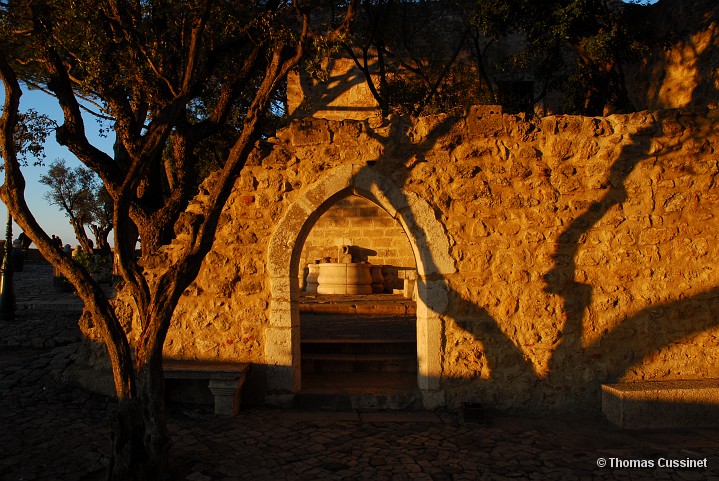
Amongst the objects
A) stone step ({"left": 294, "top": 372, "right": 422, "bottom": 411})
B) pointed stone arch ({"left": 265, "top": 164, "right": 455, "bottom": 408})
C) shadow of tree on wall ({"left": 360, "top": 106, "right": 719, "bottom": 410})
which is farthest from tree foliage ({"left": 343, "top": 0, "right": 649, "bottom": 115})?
stone step ({"left": 294, "top": 372, "right": 422, "bottom": 411})

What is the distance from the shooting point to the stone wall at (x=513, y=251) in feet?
16.6

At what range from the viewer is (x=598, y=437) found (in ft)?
14.7

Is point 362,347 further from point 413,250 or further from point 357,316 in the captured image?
point 357,316

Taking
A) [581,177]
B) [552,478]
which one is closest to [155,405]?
[552,478]

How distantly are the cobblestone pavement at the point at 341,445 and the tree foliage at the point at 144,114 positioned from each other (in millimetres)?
592

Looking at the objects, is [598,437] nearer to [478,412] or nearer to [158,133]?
[478,412]

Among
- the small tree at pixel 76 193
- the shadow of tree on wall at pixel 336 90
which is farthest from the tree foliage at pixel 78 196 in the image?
the shadow of tree on wall at pixel 336 90

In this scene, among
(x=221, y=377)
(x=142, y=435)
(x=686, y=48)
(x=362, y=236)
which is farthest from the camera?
(x=362, y=236)

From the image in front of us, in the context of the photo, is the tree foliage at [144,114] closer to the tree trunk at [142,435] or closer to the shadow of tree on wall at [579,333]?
the tree trunk at [142,435]

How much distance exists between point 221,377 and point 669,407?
12.8 ft

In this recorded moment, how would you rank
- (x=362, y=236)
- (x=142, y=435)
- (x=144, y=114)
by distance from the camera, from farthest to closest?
(x=362, y=236)
(x=144, y=114)
(x=142, y=435)

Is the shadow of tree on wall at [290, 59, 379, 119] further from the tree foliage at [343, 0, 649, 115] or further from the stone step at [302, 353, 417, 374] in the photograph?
the stone step at [302, 353, 417, 374]

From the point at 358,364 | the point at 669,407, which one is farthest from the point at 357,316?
the point at 669,407

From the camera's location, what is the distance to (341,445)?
4.29 meters
